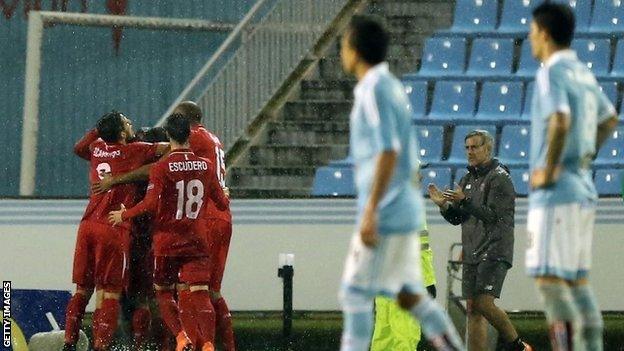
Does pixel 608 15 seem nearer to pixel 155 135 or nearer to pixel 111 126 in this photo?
pixel 155 135

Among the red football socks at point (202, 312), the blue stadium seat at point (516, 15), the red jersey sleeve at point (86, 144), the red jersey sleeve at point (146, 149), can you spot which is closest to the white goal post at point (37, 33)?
the blue stadium seat at point (516, 15)

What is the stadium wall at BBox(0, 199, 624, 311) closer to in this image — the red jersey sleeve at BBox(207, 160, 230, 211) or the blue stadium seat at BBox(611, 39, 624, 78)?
the red jersey sleeve at BBox(207, 160, 230, 211)

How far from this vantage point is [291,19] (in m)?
14.3

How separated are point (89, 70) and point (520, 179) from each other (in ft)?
16.6

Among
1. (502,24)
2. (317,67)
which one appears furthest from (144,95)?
(502,24)

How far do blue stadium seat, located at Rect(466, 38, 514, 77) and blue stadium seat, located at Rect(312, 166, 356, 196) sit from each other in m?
1.92

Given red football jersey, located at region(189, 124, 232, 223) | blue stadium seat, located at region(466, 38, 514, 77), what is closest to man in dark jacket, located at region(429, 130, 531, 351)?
red football jersey, located at region(189, 124, 232, 223)

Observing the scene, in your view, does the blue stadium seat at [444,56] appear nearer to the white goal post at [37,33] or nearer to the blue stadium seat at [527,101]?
the blue stadium seat at [527,101]

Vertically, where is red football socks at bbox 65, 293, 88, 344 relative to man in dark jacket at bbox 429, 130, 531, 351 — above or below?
below

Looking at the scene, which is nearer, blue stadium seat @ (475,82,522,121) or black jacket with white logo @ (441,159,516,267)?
black jacket with white logo @ (441,159,516,267)

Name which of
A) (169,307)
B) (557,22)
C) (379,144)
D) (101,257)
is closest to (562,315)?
(379,144)

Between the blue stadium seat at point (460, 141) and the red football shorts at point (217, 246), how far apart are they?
13.4ft

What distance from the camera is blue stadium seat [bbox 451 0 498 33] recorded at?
15102mm

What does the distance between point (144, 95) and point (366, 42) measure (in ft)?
32.9
